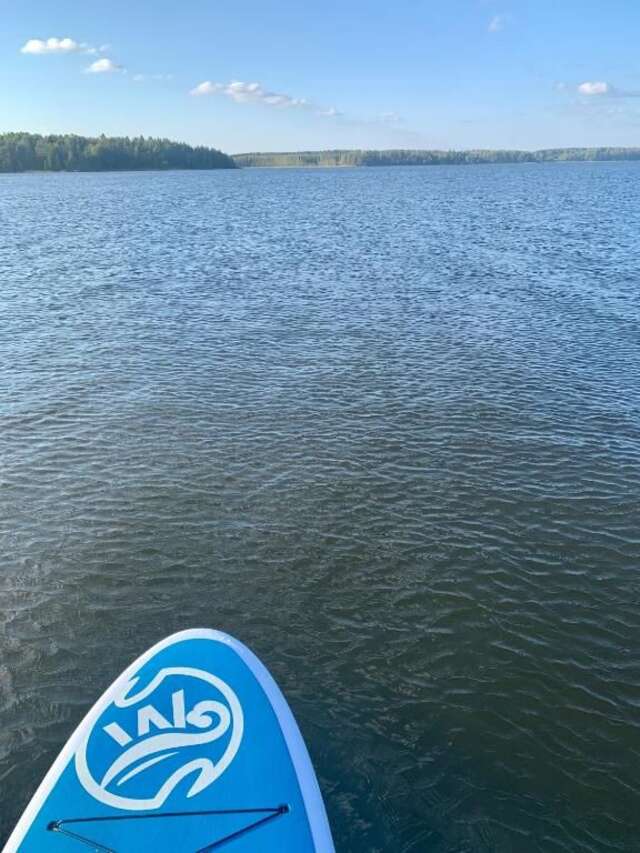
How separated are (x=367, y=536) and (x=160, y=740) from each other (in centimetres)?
863

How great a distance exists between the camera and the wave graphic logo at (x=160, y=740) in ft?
31.9

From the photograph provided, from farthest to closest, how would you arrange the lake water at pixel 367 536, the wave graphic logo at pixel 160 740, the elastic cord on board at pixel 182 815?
the lake water at pixel 367 536 < the wave graphic logo at pixel 160 740 < the elastic cord on board at pixel 182 815

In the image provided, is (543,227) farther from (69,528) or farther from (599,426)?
(69,528)

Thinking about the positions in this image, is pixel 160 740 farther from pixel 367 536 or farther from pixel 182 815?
pixel 367 536

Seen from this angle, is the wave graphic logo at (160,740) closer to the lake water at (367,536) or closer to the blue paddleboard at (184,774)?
the blue paddleboard at (184,774)

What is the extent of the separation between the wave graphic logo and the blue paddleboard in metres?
0.02

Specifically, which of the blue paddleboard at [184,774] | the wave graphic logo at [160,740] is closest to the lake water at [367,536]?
the blue paddleboard at [184,774]

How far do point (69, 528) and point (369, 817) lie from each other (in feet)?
36.5

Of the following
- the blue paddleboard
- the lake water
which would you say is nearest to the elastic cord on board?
the blue paddleboard

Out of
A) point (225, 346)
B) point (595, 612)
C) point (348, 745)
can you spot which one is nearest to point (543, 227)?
point (225, 346)

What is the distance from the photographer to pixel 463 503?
19.4 metres

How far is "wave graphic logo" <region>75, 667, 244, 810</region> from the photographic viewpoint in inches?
382

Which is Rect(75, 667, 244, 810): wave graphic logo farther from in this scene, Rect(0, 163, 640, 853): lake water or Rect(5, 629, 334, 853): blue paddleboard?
Rect(0, 163, 640, 853): lake water

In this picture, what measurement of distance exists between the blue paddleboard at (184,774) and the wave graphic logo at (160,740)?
0.02 meters
